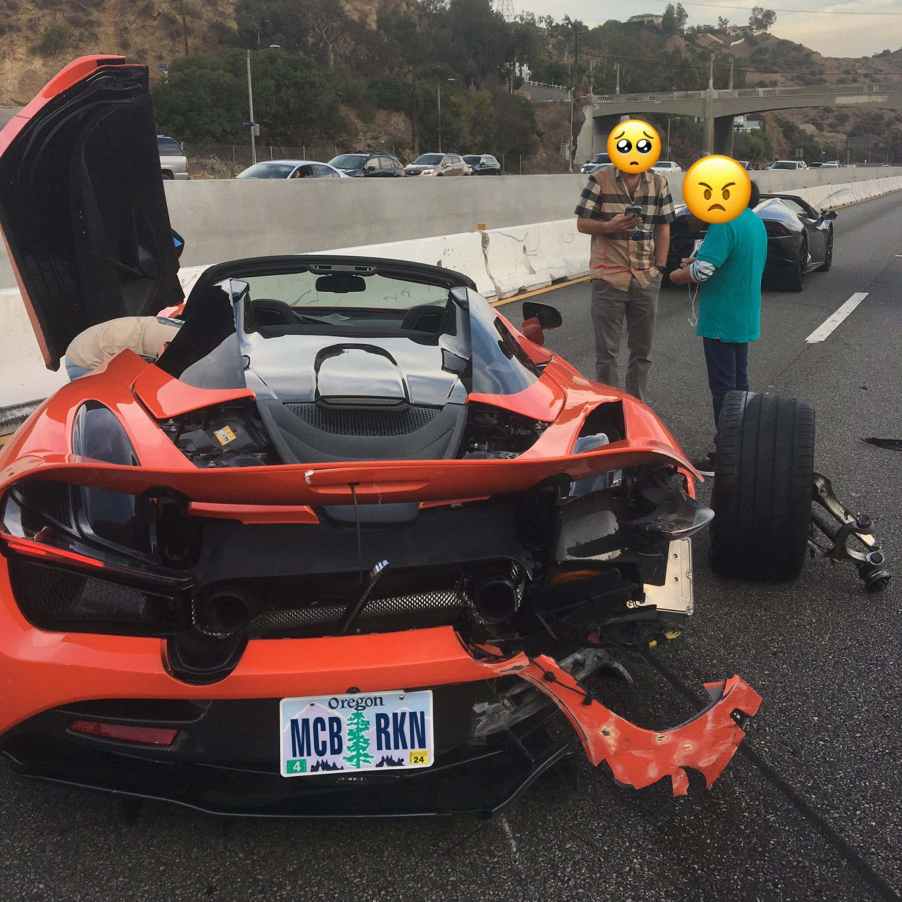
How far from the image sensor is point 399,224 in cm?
1583

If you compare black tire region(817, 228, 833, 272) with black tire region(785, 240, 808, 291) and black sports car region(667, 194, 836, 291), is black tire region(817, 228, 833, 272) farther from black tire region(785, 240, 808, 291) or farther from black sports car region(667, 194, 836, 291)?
black tire region(785, 240, 808, 291)

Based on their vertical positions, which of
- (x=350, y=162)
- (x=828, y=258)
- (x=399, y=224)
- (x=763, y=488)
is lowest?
(x=350, y=162)

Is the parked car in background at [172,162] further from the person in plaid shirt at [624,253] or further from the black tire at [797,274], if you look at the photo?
the person in plaid shirt at [624,253]

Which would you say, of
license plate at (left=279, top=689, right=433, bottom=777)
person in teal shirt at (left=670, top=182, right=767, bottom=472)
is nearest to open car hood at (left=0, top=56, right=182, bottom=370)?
person in teal shirt at (left=670, top=182, right=767, bottom=472)

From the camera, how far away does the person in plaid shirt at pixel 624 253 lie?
5.97 metres

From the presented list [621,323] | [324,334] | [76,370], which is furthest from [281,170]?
[324,334]

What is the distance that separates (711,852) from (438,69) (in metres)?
98.7

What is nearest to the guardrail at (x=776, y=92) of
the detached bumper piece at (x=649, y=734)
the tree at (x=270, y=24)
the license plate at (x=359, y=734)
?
the tree at (x=270, y=24)

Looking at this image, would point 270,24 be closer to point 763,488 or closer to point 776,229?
point 776,229

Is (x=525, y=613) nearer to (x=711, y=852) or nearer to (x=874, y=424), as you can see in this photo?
(x=711, y=852)

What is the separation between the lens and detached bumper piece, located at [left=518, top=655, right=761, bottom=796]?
2.19 meters

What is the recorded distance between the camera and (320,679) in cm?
208

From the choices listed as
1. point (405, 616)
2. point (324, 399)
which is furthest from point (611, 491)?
point (324, 399)

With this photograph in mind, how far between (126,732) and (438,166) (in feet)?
135
